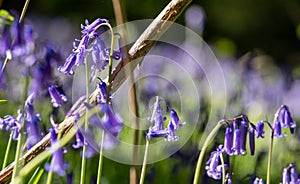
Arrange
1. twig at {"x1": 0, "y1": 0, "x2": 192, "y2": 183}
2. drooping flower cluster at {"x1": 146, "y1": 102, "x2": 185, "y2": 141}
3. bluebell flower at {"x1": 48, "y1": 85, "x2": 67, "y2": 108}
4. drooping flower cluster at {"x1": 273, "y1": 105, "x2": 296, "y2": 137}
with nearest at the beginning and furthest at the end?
bluebell flower at {"x1": 48, "y1": 85, "x2": 67, "y2": 108} → twig at {"x1": 0, "y1": 0, "x2": 192, "y2": 183} → drooping flower cluster at {"x1": 146, "y1": 102, "x2": 185, "y2": 141} → drooping flower cluster at {"x1": 273, "y1": 105, "x2": 296, "y2": 137}

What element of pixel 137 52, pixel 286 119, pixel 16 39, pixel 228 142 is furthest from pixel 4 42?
pixel 286 119

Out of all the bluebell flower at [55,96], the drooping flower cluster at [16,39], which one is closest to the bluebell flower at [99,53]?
the bluebell flower at [55,96]

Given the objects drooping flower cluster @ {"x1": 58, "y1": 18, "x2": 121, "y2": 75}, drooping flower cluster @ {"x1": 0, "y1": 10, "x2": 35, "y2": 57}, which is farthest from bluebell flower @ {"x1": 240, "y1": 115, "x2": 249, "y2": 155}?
drooping flower cluster @ {"x1": 0, "y1": 10, "x2": 35, "y2": 57}

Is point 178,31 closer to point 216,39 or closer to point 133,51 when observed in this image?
point 216,39

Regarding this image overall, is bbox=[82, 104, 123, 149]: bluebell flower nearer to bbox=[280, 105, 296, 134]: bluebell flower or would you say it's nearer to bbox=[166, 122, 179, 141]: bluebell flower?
bbox=[166, 122, 179, 141]: bluebell flower

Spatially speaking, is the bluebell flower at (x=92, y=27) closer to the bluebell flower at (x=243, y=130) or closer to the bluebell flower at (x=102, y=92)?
the bluebell flower at (x=102, y=92)

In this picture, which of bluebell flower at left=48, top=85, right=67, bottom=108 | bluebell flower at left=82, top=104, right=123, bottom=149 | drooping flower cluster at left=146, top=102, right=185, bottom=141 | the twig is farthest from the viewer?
drooping flower cluster at left=146, top=102, right=185, bottom=141

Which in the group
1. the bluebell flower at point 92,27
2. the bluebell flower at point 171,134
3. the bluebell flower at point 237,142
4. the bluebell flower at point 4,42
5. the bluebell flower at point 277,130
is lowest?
the bluebell flower at point 4,42

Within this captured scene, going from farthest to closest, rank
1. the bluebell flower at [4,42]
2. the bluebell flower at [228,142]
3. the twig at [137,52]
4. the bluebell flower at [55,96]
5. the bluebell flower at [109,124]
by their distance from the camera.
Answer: the bluebell flower at [228,142] → the twig at [137,52] → the bluebell flower at [55,96] → the bluebell flower at [4,42] → the bluebell flower at [109,124]

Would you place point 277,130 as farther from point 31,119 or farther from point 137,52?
point 31,119

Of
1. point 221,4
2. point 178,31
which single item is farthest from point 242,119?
point 221,4

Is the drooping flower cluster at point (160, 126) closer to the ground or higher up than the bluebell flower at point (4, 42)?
higher up
